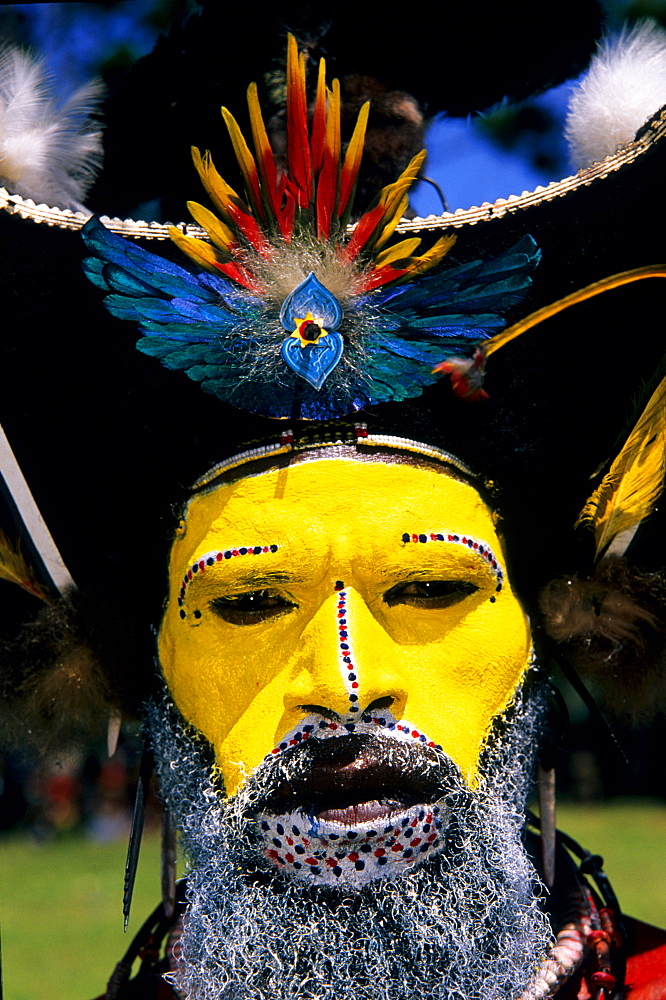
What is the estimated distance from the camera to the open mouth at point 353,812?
82.4 inches

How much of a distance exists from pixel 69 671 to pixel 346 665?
0.92 m

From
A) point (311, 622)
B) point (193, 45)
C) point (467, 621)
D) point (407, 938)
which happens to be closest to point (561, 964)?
point (407, 938)

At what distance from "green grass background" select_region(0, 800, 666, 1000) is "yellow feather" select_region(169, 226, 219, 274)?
6078mm

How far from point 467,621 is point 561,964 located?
0.85 meters

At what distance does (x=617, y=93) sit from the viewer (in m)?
2.46

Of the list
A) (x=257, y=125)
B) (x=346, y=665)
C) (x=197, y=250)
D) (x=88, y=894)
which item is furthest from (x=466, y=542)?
(x=88, y=894)

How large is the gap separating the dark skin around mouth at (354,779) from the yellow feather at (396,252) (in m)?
1.02

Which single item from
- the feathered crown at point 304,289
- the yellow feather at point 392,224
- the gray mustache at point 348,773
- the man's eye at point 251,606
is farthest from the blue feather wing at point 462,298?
the gray mustache at point 348,773

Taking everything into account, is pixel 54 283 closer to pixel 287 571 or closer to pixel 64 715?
pixel 287 571

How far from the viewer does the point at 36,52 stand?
8.29 ft

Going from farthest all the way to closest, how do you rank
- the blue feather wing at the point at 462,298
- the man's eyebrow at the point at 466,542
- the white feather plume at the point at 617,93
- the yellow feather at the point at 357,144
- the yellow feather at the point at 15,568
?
the yellow feather at the point at 15,568 → the white feather plume at the point at 617,93 → the man's eyebrow at the point at 466,542 → the blue feather wing at the point at 462,298 → the yellow feather at the point at 357,144

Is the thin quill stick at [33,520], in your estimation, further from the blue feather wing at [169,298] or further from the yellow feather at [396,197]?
the yellow feather at [396,197]

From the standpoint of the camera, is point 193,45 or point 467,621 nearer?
point 467,621

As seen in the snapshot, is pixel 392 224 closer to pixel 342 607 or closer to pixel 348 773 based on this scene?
pixel 342 607
